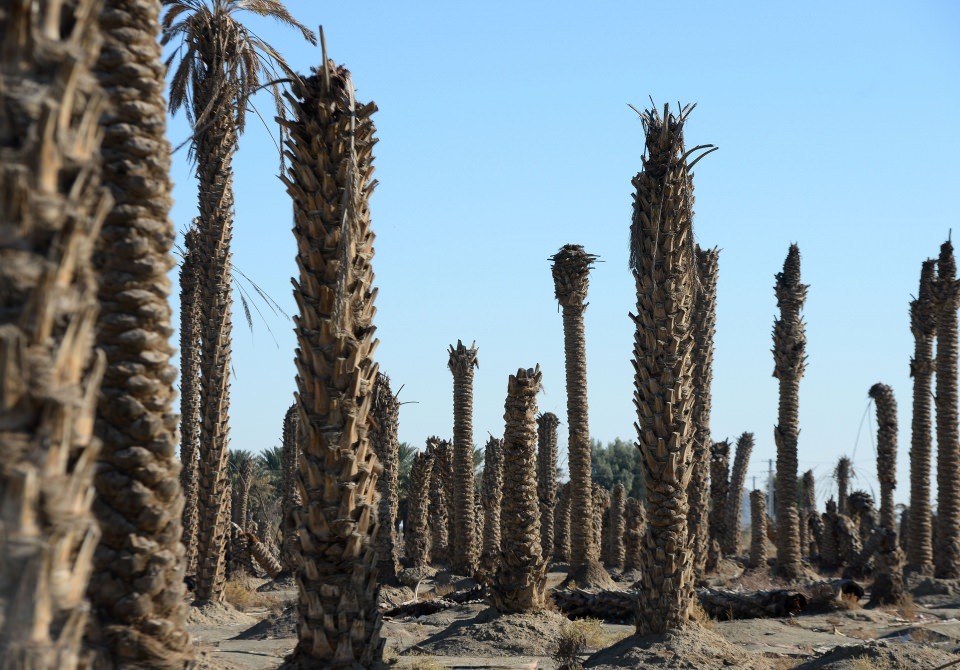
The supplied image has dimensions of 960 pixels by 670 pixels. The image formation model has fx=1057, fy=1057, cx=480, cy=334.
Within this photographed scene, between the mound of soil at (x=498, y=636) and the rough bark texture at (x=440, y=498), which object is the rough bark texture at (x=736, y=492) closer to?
the rough bark texture at (x=440, y=498)

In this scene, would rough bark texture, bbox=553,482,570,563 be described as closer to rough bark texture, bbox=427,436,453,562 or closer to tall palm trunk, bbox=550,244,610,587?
rough bark texture, bbox=427,436,453,562

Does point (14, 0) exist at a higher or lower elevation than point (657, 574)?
higher

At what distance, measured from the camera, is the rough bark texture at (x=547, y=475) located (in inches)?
1208

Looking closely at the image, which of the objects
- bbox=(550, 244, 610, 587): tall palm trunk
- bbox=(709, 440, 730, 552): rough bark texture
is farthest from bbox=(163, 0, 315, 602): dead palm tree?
bbox=(709, 440, 730, 552): rough bark texture

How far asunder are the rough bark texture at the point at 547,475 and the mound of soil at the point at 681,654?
50.5 feet

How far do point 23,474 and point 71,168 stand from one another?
40.5 inches

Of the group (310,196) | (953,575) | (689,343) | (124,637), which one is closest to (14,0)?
(124,637)

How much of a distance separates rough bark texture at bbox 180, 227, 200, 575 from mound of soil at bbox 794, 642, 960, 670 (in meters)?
11.2

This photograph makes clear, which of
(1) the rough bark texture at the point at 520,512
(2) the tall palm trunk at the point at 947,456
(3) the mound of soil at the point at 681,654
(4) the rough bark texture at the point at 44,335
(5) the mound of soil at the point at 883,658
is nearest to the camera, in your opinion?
(4) the rough bark texture at the point at 44,335

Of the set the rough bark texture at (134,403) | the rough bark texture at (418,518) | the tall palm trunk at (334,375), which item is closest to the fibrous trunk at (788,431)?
the rough bark texture at (418,518)

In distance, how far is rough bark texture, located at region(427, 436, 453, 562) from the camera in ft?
127

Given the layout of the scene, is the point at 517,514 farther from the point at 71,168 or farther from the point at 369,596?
the point at 71,168

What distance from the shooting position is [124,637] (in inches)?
271

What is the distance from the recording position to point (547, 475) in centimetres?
3403
